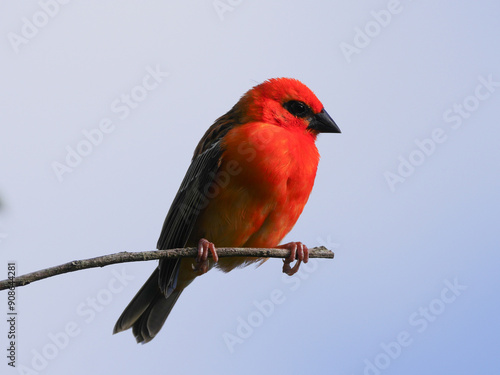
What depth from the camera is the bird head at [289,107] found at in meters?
5.07

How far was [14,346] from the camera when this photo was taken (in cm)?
325

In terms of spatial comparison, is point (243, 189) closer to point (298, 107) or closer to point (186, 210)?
point (186, 210)

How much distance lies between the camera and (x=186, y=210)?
4.75 m

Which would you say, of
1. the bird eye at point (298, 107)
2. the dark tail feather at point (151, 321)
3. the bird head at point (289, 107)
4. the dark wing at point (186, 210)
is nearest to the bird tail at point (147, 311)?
the dark tail feather at point (151, 321)

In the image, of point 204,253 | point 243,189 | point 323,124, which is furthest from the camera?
point 323,124

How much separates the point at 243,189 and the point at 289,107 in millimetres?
1020

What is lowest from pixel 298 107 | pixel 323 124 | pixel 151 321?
pixel 151 321

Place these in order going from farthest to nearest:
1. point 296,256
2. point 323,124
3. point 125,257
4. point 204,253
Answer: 1. point 323,124
2. point 296,256
3. point 204,253
4. point 125,257

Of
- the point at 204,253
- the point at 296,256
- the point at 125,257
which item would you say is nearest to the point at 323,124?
the point at 296,256

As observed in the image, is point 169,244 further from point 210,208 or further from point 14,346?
point 14,346

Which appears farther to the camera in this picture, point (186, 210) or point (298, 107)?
point (298, 107)

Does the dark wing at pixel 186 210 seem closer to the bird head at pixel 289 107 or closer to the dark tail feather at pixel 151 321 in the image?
the dark tail feather at pixel 151 321

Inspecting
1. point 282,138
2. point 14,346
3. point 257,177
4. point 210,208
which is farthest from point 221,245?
point 14,346

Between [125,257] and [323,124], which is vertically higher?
[323,124]
